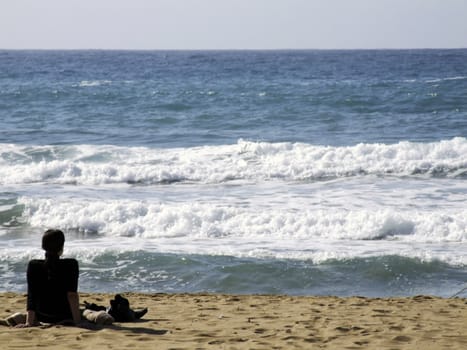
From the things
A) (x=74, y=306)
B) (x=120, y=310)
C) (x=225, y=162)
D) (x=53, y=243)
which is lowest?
(x=120, y=310)

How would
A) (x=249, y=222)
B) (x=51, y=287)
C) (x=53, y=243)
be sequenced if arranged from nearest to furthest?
(x=53, y=243)
(x=51, y=287)
(x=249, y=222)

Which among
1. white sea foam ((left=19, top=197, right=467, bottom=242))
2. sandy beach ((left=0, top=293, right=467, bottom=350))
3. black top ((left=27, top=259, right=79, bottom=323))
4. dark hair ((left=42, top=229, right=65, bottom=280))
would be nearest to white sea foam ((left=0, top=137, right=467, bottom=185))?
white sea foam ((left=19, top=197, right=467, bottom=242))

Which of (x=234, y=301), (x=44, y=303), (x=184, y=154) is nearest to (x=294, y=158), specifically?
(x=184, y=154)

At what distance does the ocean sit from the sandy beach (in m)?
1.21

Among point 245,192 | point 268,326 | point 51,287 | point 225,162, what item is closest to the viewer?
point 51,287

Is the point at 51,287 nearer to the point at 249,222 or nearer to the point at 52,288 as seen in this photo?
the point at 52,288

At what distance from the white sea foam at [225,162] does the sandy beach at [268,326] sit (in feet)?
32.0

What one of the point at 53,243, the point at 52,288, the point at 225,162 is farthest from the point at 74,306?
the point at 225,162

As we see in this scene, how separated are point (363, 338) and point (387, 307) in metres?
1.63

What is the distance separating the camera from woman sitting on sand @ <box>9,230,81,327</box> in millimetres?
6582

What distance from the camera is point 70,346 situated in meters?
6.11

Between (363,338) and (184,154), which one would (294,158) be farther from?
(363,338)

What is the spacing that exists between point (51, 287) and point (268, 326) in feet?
6.30

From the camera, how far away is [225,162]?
20.0 meters
